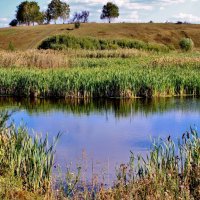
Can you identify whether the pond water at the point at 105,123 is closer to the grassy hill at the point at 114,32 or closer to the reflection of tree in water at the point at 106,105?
the reflection of tree in water at the point at 106,105

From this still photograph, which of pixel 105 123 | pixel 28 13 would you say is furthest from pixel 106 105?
pixel 28 13

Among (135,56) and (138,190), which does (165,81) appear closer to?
(138,190)

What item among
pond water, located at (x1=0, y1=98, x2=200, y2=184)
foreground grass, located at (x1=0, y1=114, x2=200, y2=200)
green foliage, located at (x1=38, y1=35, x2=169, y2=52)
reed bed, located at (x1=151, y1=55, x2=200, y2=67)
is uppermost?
green foliage, located at (x1=38, y1=35, x2=169, y2=52)

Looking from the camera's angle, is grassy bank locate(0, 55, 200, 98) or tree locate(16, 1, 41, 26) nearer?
grassy bank locate(0, 55, 200, 98)

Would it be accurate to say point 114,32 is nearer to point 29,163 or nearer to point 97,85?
point 97,85

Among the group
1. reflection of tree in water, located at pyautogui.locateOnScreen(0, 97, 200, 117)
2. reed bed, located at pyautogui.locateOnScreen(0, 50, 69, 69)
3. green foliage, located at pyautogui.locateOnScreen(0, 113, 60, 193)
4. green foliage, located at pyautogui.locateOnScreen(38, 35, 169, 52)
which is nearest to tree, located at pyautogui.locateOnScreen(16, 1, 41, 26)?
green foliage, located at pyautogui.locateOnScreen(38, 35, 169, 52)

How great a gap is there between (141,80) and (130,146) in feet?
30.2

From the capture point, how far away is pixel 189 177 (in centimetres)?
785

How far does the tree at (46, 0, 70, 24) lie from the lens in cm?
9406

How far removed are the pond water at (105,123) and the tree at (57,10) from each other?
244ft

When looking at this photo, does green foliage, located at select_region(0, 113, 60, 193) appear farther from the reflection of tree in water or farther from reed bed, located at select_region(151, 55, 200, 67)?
reed bed, located at select_region(151, 55, 200, 67)

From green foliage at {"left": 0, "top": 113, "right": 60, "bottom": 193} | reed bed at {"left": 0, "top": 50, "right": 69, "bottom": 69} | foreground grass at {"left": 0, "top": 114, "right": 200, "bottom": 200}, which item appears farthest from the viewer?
reed bed at {"left": 0, "top": 50, "right": 69, "bottom": 69}

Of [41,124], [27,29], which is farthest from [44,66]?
[27,29]

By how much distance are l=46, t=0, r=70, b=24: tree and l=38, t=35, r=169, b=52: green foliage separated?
41713mm
